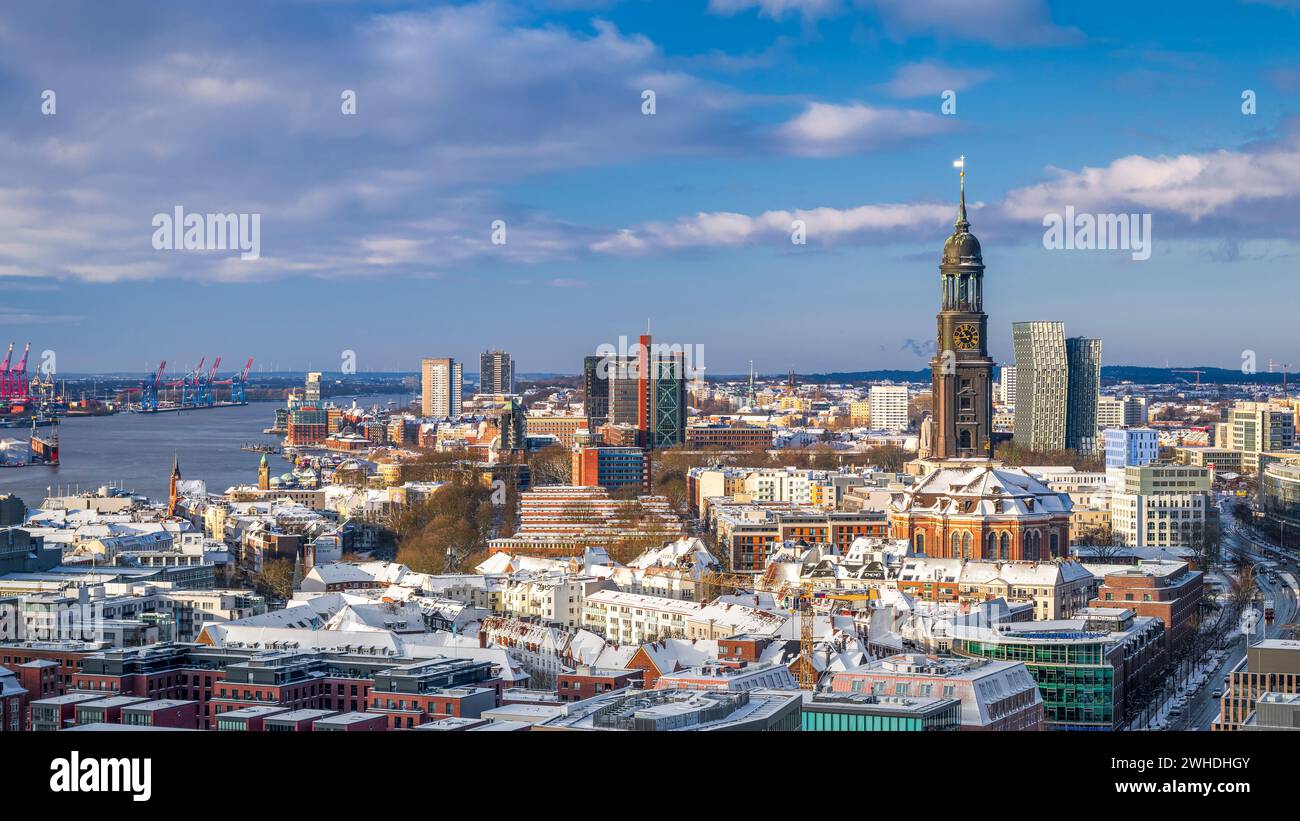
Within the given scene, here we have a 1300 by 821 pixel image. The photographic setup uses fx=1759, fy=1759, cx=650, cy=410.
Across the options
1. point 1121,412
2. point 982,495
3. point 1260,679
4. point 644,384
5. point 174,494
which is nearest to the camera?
point 1260,679

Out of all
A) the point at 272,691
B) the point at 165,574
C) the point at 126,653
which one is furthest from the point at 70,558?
the point at 272,691

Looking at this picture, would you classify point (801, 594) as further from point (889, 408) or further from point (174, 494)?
point (889, 408)

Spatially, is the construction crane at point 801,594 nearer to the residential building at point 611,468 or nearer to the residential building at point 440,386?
the residential building at point 611,468

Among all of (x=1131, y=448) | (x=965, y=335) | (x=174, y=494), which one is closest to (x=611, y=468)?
(x=174, y=494)

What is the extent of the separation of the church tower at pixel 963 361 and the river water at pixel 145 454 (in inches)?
902

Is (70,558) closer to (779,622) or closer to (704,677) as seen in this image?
(779,622)

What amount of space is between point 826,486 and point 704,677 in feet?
81.9

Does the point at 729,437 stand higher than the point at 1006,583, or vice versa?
the point at 729,437

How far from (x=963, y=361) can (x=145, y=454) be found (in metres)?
42.5

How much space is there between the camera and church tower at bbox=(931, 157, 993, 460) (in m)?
33.4

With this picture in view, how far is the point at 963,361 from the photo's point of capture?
33.4m

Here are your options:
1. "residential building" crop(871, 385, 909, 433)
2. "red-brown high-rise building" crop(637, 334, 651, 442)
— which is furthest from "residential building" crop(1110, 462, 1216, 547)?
"residential building" crop(871, 385, 909, 433)

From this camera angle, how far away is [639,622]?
2352cm

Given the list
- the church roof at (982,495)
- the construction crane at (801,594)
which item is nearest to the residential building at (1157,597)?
the church roof at (982,495)
